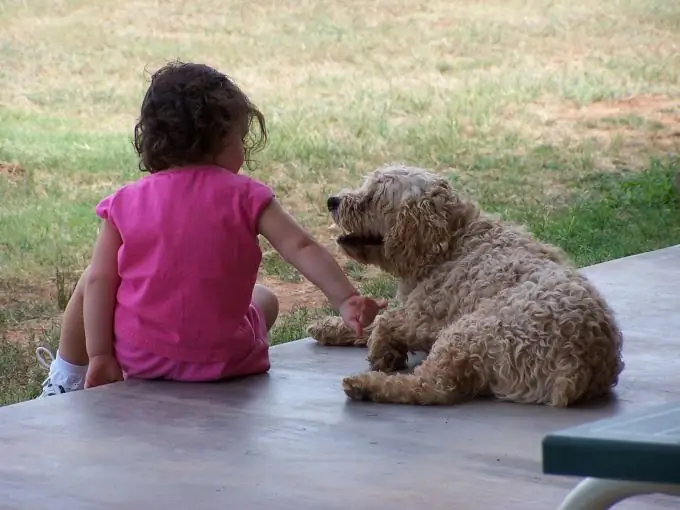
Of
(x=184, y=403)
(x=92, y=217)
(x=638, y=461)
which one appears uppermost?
(x=638, y=461)

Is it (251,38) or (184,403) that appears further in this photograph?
(251,38)

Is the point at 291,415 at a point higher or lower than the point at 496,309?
lower

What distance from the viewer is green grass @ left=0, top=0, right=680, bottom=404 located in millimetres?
10398

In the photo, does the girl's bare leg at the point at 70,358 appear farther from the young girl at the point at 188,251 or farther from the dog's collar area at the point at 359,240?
the dog's collar area at the point at 359,240

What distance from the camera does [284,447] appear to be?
4406mm

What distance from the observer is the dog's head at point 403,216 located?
5.22m

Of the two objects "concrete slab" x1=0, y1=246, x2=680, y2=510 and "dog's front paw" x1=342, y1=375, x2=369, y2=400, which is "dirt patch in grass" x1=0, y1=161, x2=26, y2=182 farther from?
"dog's front paw" x1=342, y1=375, x2=369, y2=400

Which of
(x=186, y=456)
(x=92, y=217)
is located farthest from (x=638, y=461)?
(x=92, y=217)

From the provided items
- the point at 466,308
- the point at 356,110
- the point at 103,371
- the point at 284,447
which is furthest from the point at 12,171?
the point at 284,447

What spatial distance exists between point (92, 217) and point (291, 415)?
258 inches

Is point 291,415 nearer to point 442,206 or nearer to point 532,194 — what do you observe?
point 442,206

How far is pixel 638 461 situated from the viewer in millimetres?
2230

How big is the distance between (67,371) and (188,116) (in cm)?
120

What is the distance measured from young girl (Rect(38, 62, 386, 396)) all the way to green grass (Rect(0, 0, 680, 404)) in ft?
5.28
